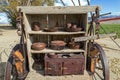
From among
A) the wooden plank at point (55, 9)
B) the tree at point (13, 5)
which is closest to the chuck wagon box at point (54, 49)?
the wooden plank at point (55, 9)

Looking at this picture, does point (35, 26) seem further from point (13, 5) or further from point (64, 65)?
point (13, 5)

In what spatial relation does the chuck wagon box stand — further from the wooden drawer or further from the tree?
the tree

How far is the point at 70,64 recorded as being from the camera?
3375 mm

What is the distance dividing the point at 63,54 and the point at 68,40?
504 mm

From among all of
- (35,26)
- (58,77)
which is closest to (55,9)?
(35,26)

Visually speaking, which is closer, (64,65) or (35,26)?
(64,65)

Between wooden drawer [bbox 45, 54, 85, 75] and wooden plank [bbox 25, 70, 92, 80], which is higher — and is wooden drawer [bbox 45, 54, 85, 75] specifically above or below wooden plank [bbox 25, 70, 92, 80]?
above

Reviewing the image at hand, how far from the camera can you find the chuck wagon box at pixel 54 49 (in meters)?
3.27

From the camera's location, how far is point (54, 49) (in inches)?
144

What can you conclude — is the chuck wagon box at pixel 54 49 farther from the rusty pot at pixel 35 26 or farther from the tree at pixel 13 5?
the tree at pixel 13 5

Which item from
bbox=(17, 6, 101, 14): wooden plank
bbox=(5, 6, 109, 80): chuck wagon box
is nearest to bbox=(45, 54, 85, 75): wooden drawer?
bbox=(5, 6, 109, 80): chuck wagon box

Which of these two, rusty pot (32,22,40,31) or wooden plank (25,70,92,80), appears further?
rusty pot (32,22,40,31)

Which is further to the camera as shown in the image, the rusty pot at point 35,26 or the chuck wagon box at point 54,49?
the rusty pot at point 35,26

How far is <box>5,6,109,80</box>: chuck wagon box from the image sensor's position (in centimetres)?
327
